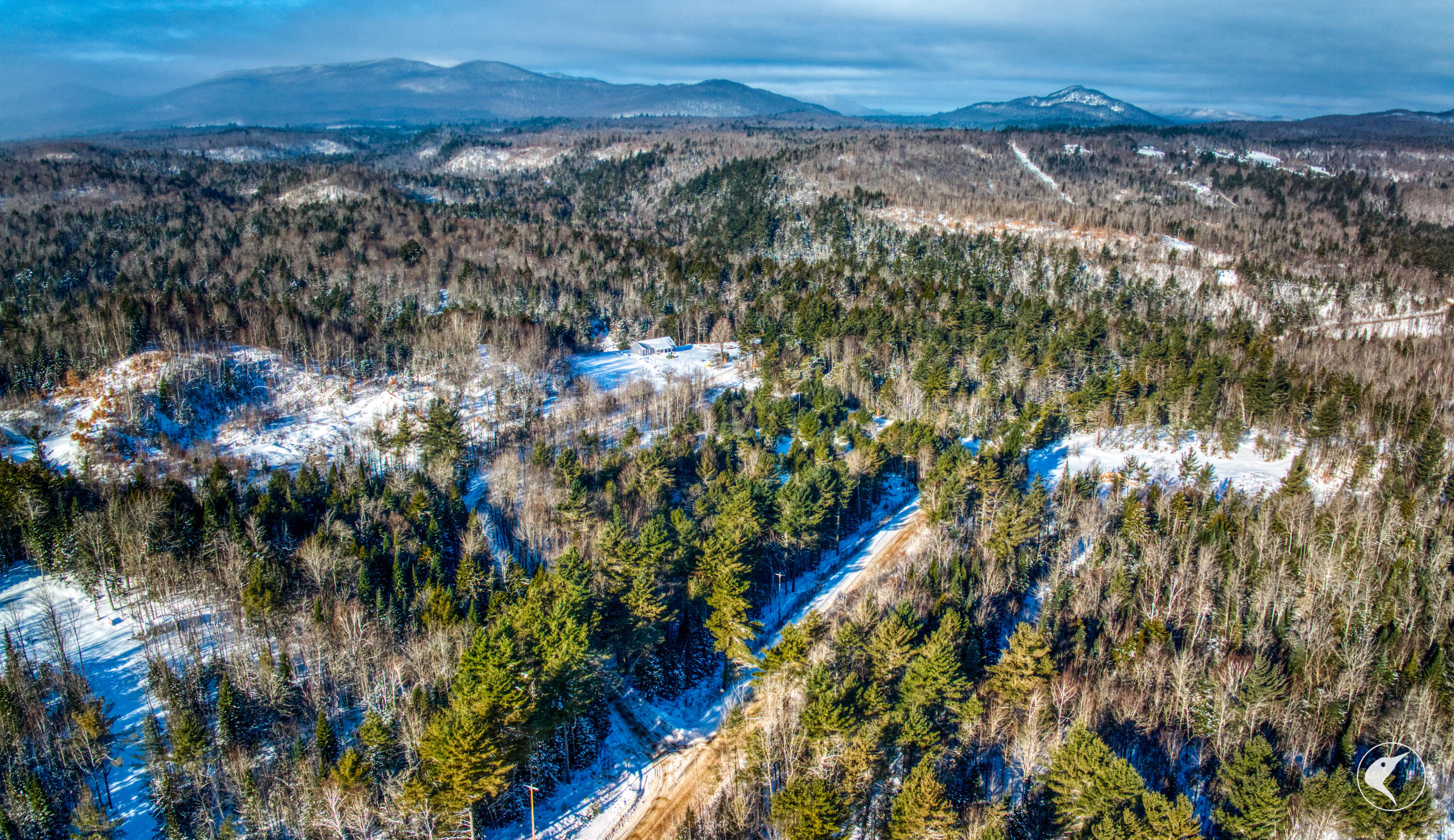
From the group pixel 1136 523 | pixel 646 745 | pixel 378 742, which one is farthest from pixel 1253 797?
pixel 378 742

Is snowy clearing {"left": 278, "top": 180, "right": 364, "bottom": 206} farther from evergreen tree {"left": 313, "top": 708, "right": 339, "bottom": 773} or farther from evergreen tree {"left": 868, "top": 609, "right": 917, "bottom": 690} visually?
evergreen tree {"left": 868, "top": 609, "right": 917, "bottom": 690}

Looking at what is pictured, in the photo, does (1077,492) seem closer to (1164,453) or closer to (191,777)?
(1164,453)

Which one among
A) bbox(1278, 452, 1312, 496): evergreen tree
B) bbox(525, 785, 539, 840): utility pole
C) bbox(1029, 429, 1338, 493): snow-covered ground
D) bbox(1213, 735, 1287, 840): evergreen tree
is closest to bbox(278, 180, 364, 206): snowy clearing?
bbox(1029, 429, 1338, 493): snow-covered ground

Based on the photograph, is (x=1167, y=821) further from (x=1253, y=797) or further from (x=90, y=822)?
(x=90, y=822)

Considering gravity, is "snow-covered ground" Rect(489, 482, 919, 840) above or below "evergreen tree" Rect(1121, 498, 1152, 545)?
below

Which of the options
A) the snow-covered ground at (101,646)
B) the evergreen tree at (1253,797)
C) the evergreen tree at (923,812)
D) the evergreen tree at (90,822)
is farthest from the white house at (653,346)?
the evergreen tree at (1253,797)

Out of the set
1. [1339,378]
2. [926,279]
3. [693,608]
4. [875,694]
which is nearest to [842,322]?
[926,279]
